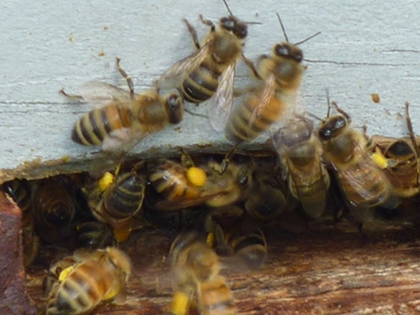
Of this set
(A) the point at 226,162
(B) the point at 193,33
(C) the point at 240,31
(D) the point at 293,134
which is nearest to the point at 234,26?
(C) the point at 240,31

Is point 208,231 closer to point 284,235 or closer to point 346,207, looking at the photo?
point 284,235

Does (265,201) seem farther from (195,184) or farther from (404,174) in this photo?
(404,174)

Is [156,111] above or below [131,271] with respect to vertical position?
above

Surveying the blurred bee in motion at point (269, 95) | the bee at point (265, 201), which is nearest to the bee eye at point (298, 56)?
the blurred bee in motion at point (269, 95)

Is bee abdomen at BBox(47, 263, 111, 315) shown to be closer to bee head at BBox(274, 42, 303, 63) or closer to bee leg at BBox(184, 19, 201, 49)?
bee leg at BBox(184, 19, 201, 49)

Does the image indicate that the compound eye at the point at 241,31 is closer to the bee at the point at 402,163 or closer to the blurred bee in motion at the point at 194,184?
the blurred bee in motion at the point at 194,184

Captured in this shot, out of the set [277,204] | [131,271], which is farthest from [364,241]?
[131,271]
